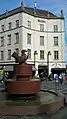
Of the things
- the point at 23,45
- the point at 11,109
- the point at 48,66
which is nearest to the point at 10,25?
the point at 23,45

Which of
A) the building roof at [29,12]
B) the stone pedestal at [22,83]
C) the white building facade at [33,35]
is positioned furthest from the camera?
the building roof at [29,12]

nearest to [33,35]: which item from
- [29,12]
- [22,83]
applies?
[29,12]

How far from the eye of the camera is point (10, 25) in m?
52.0

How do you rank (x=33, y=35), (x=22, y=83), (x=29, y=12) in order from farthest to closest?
(x=33, y=35) → (x=29, y=12) → (x=22, y=83)

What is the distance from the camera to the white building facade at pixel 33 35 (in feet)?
163

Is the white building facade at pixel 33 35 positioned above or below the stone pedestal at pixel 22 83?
above

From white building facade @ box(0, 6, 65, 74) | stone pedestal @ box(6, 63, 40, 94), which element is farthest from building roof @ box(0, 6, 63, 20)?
stone pedestal @ box(6, 63, 40, 94)

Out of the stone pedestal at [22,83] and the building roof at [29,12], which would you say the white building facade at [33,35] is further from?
the stone pedestal at [22,83]

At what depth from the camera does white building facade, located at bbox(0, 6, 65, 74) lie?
4978cm

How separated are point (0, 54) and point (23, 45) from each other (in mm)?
7800

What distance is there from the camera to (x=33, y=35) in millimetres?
51875

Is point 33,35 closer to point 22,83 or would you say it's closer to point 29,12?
point 29,12

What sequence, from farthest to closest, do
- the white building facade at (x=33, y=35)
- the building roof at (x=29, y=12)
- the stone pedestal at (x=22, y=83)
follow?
the building roof at (x=29, y=12) → the white building facade at (x=33, y=35) → the stone pedestal at (x=22, y=83)

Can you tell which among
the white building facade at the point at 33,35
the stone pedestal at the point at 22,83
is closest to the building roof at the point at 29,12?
the white building facade at the point at 33,35
